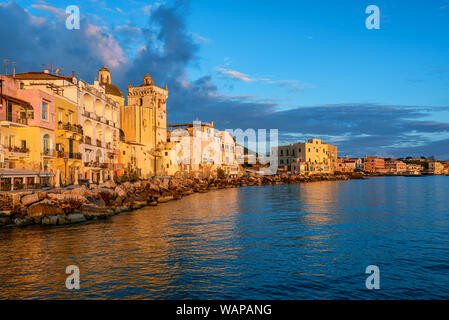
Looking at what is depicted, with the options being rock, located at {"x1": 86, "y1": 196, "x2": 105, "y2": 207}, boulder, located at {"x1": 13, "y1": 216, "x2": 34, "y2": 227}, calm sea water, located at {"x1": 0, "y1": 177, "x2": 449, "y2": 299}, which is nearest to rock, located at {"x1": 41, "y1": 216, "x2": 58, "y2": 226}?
boulder, located at {"x1": 13, "y1": 216, "x2": 34, "y2": 227}

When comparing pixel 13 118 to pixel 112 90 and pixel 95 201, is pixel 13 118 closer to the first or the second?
pixel 95 201

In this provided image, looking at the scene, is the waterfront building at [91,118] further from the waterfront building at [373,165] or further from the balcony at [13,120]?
the waterfront building at [373,165]

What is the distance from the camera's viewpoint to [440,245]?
A: 47.8ft

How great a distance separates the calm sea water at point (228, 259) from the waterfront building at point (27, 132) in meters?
9.43

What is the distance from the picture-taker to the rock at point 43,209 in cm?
2039

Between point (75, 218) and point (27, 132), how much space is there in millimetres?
11418

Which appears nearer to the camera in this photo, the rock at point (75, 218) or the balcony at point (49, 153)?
the rock at point (75, 218)

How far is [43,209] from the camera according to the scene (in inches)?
816

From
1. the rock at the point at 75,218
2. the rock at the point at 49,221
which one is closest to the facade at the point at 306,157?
the rock at the point at 75,218

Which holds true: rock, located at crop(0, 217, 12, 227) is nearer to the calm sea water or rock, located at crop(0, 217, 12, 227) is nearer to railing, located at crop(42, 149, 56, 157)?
the calm sea water

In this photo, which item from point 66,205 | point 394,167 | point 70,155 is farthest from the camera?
point 394,167

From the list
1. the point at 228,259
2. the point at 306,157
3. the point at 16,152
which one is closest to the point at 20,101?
the point at 16,152

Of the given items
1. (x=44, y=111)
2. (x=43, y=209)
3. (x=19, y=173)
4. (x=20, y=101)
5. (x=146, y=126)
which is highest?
(x=146, y=126)
